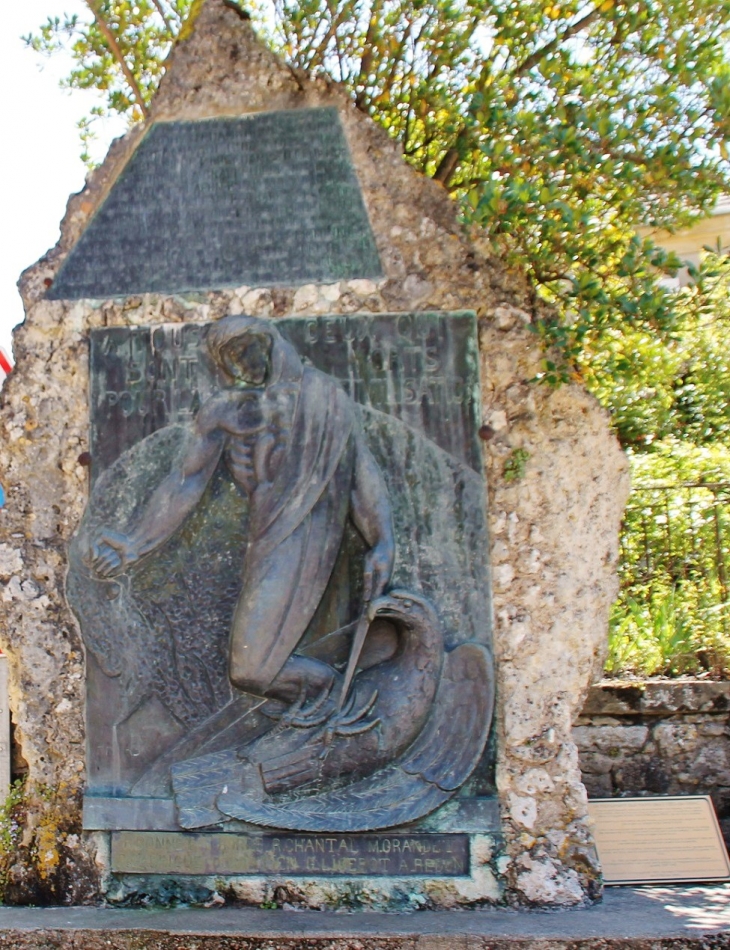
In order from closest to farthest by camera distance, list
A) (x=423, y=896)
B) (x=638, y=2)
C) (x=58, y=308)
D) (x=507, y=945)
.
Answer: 1. (x=507, y=945)
2. (x=423, y=896)
3. (x=58, y=308)
4. (x=638, y=2)

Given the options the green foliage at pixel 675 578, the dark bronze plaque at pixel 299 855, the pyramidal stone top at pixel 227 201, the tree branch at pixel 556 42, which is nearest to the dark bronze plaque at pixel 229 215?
the pyramidal stone top at pixel 227 201

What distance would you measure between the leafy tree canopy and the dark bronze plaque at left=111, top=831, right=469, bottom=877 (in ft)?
6.74

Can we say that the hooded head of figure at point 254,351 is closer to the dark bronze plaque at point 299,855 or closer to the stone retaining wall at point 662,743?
the dark bronze plaque at point 299,855

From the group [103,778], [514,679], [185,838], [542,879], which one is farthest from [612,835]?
[103,778]

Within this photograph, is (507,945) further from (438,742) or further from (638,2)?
(638,2)

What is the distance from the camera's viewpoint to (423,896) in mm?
4410

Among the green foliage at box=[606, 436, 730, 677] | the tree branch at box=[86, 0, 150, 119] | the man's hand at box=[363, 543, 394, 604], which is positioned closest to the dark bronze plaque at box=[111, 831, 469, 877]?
the man's hand at box=[363, 543, 394, 604]

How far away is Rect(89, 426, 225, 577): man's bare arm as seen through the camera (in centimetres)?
464

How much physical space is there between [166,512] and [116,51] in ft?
13.1

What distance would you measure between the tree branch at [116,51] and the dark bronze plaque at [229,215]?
6.89 feet

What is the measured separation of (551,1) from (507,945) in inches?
178

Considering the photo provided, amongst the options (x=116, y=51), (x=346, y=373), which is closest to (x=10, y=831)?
(x=346, y=373)

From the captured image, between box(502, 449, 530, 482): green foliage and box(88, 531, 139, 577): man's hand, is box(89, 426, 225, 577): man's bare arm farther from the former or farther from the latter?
box(502, 449, 530, 482): green foliage

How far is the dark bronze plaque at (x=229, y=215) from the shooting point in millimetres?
4895
